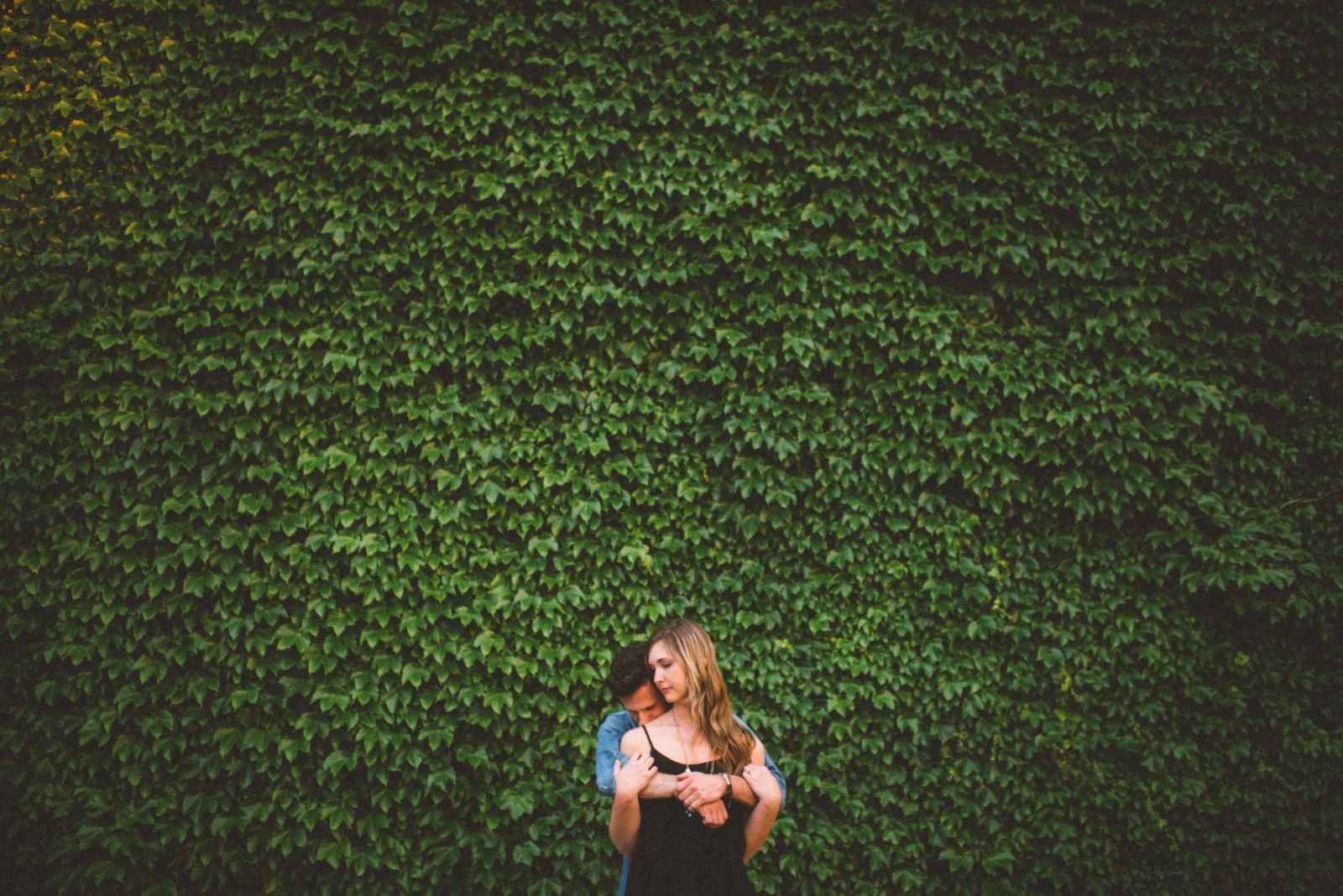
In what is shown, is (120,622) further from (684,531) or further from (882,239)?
(882,239)

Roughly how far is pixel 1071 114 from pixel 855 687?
3.54 meters

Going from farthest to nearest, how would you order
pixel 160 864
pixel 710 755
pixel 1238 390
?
pixel 1238 390 < pixel 160 864 < pixel 710 755

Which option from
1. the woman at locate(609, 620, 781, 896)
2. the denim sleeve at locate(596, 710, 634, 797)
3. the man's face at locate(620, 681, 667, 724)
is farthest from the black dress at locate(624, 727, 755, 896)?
the man's face at locate(620, 681, 667, 724)

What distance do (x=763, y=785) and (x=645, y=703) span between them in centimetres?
52

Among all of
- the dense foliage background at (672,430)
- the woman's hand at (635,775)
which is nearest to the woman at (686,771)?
the woman's hand at (635,775)

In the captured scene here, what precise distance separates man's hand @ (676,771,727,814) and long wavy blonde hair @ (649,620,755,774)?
0.15m

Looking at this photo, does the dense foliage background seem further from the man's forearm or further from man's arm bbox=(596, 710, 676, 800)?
the man's forearm

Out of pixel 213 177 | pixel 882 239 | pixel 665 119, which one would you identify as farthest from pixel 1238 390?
pixel 213 177

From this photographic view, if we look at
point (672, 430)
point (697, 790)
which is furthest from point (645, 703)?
point (672, 430)

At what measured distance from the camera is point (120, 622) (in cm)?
400

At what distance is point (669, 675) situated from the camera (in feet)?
8.21

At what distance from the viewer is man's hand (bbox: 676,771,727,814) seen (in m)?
2.31

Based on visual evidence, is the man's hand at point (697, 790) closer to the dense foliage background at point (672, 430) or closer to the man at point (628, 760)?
the man at point (628, 760)

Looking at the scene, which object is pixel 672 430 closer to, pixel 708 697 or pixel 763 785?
pixel 708 697
